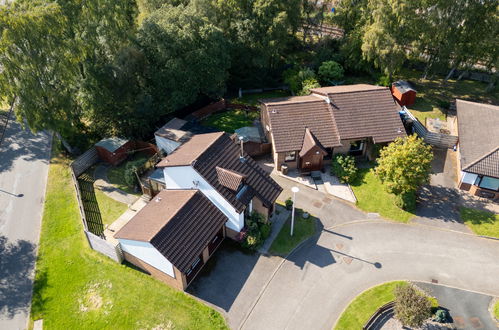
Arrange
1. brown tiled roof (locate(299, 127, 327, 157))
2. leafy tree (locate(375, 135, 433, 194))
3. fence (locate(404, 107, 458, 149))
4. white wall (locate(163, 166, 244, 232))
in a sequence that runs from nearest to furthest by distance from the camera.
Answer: white wall (locate(163, 166, 244, 232))
leafy tree (locate(375, 135, 433, 194))
brown tiled roof (locate(299, 127, 327, 157))
fence (locate(404, 107, 458, 149))

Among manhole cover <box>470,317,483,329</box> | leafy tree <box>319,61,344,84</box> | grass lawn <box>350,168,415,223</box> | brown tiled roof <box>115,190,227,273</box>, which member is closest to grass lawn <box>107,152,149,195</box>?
brown tiled roof <box>115,190,227,273</box>

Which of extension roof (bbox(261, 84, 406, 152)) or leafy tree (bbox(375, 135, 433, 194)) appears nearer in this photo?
leafy tree (bbox(375, 135, 433, 194))

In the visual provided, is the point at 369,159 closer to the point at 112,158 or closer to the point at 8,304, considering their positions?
the point at 112,158

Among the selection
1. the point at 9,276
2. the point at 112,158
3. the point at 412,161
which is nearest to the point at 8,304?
the point at 9,276

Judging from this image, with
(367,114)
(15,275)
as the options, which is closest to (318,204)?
(367,114)

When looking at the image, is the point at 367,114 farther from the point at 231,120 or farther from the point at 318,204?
the point at 231,120

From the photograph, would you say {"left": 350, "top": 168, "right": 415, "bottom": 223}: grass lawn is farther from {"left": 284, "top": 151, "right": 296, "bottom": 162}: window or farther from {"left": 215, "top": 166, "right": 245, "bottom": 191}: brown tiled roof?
{"left": 215, "top": 166, "right": 245, "bottom": 191}: brown tiled roof
